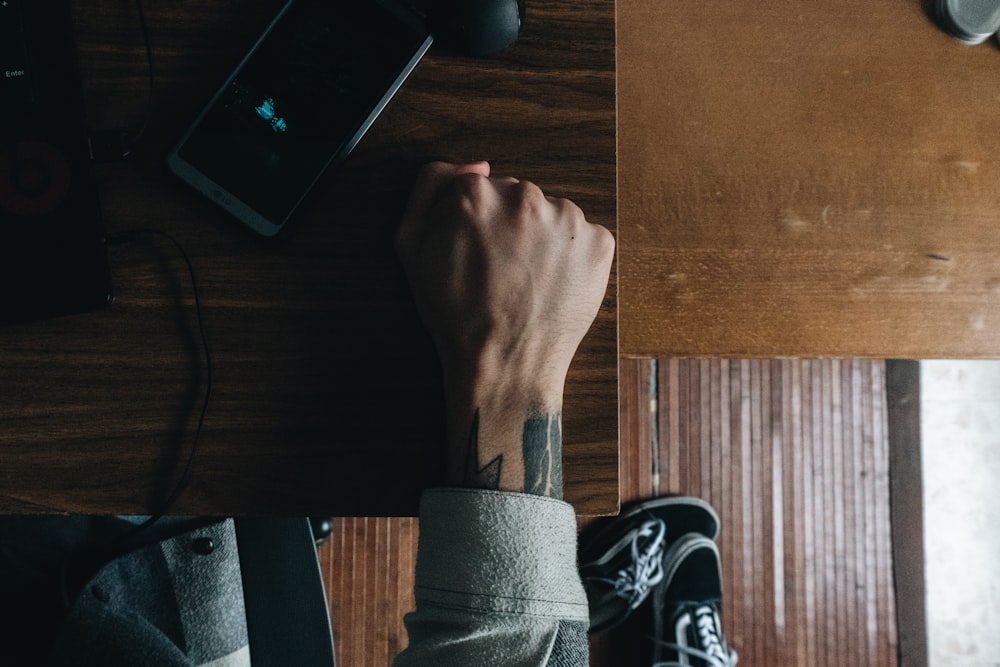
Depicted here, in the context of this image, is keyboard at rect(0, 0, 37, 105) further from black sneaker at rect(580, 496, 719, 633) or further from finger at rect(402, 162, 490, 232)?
black sneaker at rect(580, 496, 719, 633)

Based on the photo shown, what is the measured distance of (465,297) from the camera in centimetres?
54

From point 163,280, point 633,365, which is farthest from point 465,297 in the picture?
point 633,365

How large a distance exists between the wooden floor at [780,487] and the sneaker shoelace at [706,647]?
0.18 ft

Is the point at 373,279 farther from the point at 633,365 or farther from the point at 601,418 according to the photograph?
the point at 633,365

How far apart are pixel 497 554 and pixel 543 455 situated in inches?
3.3

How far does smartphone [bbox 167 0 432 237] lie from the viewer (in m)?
0.54

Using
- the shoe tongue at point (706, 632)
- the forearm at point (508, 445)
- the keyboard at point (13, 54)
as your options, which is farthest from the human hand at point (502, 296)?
the shoe tongue at point (706, 632)

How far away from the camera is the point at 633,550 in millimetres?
1453

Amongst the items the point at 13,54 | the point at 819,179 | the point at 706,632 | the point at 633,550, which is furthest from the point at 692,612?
the point at 13,54

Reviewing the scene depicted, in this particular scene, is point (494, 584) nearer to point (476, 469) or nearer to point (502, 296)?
point (476, 469)

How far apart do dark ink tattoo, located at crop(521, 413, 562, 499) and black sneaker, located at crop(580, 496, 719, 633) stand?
3.26 feet

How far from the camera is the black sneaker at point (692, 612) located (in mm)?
1419

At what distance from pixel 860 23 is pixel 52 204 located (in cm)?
83

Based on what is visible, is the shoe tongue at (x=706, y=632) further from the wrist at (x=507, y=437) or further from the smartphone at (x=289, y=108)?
the smartphone at (x=289, y=108)
